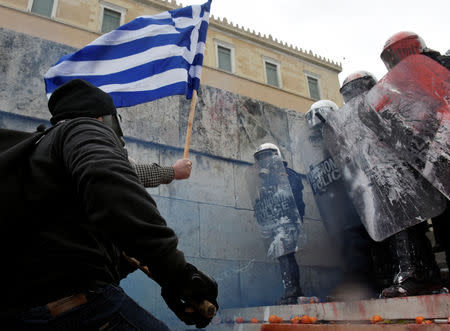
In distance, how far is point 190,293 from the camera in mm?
917

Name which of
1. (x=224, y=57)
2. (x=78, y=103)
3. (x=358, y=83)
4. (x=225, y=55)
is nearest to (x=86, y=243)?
(x=78, y=103)

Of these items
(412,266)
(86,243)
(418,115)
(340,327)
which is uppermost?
(418,115)

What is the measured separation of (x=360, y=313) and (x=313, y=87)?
11.6 m

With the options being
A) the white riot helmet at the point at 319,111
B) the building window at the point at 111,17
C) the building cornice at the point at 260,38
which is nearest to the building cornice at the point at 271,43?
the building cornice at the point at 260,38

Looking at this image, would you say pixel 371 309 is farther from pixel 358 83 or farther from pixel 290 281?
pixel 358 83

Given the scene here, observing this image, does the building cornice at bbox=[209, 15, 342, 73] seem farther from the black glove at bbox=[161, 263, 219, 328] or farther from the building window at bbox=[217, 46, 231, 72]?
the black glove at bbox=[161, 263, 219, 328]

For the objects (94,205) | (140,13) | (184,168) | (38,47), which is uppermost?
(140,13)

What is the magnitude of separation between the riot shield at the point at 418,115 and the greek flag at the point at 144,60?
201 cm

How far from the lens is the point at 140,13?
10609 mm

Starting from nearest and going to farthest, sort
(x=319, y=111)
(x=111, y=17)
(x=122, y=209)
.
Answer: (x=122, y=209)
(x=319, y=111)
(x=111, y=17)

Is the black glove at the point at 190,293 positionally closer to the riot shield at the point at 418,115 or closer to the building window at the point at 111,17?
the riot shield at the point at 418,115

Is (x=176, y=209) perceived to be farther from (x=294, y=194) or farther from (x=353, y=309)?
(x=353, y=309)

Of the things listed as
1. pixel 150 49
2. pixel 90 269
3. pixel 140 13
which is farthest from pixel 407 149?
pixel 140 13

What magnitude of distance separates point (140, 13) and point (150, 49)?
7.93 m
